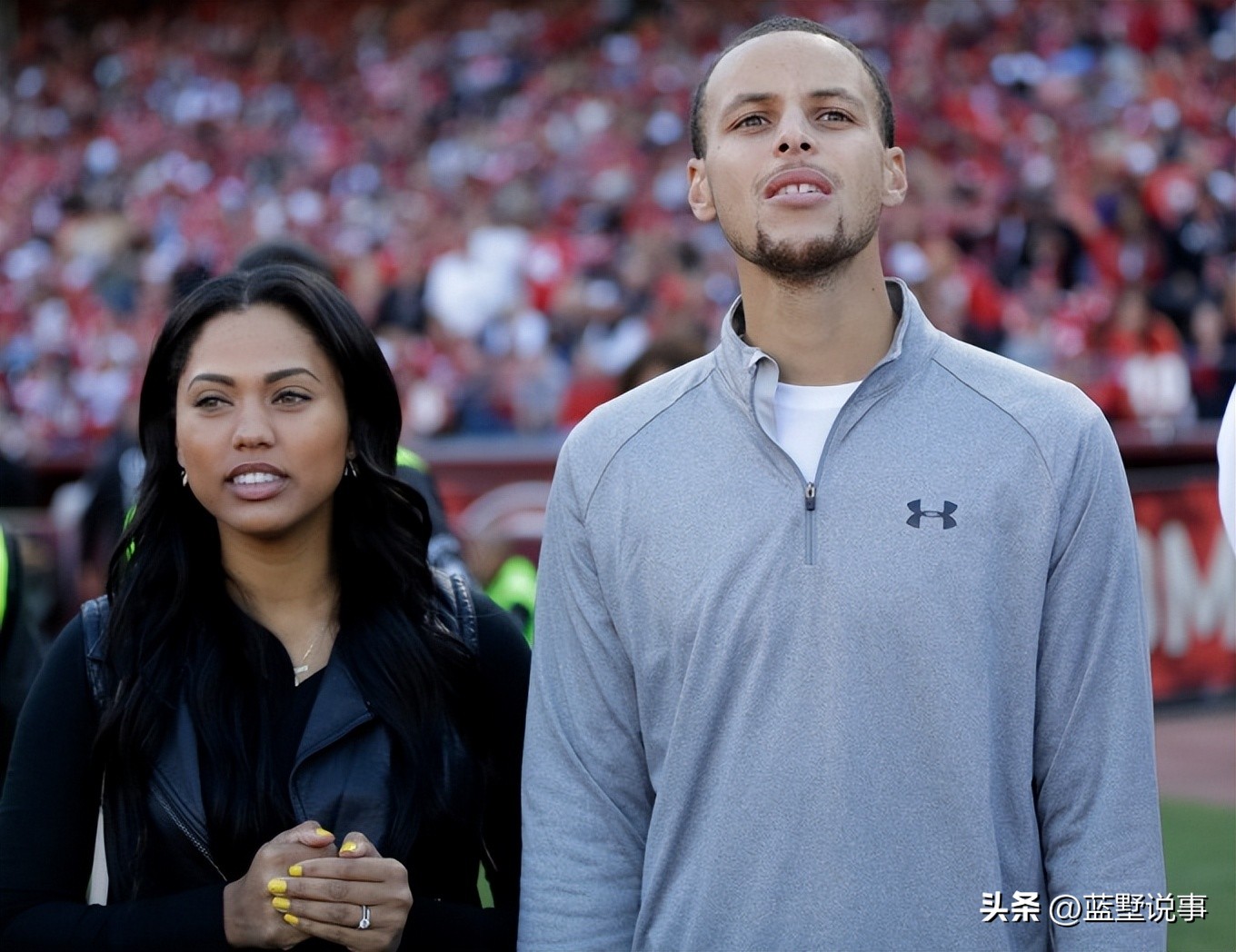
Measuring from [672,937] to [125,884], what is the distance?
82cm

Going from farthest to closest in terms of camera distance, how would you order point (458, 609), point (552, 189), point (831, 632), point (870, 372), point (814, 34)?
point (552, 189), point (458, 609), point (814, 34), point (870, 372), point (831, 632)

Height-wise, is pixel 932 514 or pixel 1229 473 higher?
pixel 1229 473

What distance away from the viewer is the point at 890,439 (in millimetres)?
2420

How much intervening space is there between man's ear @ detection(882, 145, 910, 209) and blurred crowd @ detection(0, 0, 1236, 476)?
6.30 metres

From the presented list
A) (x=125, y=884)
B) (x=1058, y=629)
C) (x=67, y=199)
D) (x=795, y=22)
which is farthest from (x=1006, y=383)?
(x=67, y=199)

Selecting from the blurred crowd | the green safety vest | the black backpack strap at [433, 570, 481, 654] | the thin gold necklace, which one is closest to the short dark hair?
the black backpack strap at [433, 570, 481, 654]

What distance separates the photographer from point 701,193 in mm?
2652

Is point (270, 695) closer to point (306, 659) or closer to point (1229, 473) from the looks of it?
point (306, 659)

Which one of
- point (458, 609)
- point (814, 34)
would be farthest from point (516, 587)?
point (814, 34)

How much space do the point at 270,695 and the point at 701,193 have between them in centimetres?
101

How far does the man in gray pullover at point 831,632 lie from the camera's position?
2.30 metres

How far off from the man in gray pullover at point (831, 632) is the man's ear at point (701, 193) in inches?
1.9

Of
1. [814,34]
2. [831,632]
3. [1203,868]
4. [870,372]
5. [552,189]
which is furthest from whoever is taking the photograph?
[552,189]

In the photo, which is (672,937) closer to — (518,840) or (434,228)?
(518,840)
